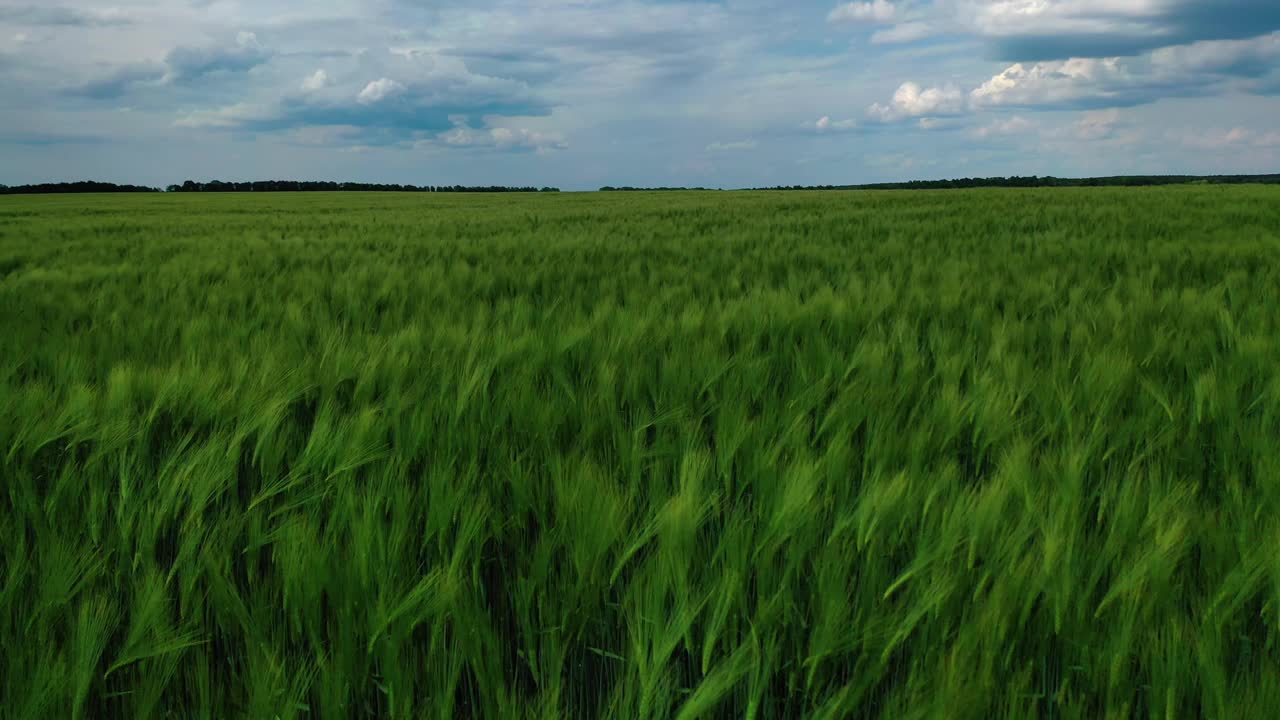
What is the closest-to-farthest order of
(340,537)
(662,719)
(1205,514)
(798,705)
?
1. (662,719)
2. (798,705)
3. (340,537)
4. (1205,514)

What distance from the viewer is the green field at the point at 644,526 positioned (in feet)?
2.72

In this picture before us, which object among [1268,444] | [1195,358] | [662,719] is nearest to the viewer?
[662,719]

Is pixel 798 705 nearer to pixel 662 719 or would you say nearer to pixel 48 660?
pixel 662 719

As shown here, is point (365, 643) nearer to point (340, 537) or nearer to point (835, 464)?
point (340, 537)

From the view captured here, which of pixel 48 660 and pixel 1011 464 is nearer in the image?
pixel 48 660

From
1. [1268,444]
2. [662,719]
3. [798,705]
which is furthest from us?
[1268,444]

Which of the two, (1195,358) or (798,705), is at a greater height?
(1195,358)

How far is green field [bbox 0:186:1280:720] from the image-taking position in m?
0.83

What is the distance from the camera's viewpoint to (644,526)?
3.44 feet

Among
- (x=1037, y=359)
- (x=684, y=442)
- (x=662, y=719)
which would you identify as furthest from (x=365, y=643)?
(x=1037, y=359)

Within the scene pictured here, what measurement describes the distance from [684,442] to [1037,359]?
1388 mm

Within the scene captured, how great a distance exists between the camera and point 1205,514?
1192 mm

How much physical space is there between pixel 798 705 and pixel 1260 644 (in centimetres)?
59

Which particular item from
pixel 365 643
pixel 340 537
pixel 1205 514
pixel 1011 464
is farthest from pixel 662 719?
pixel 1205 514
